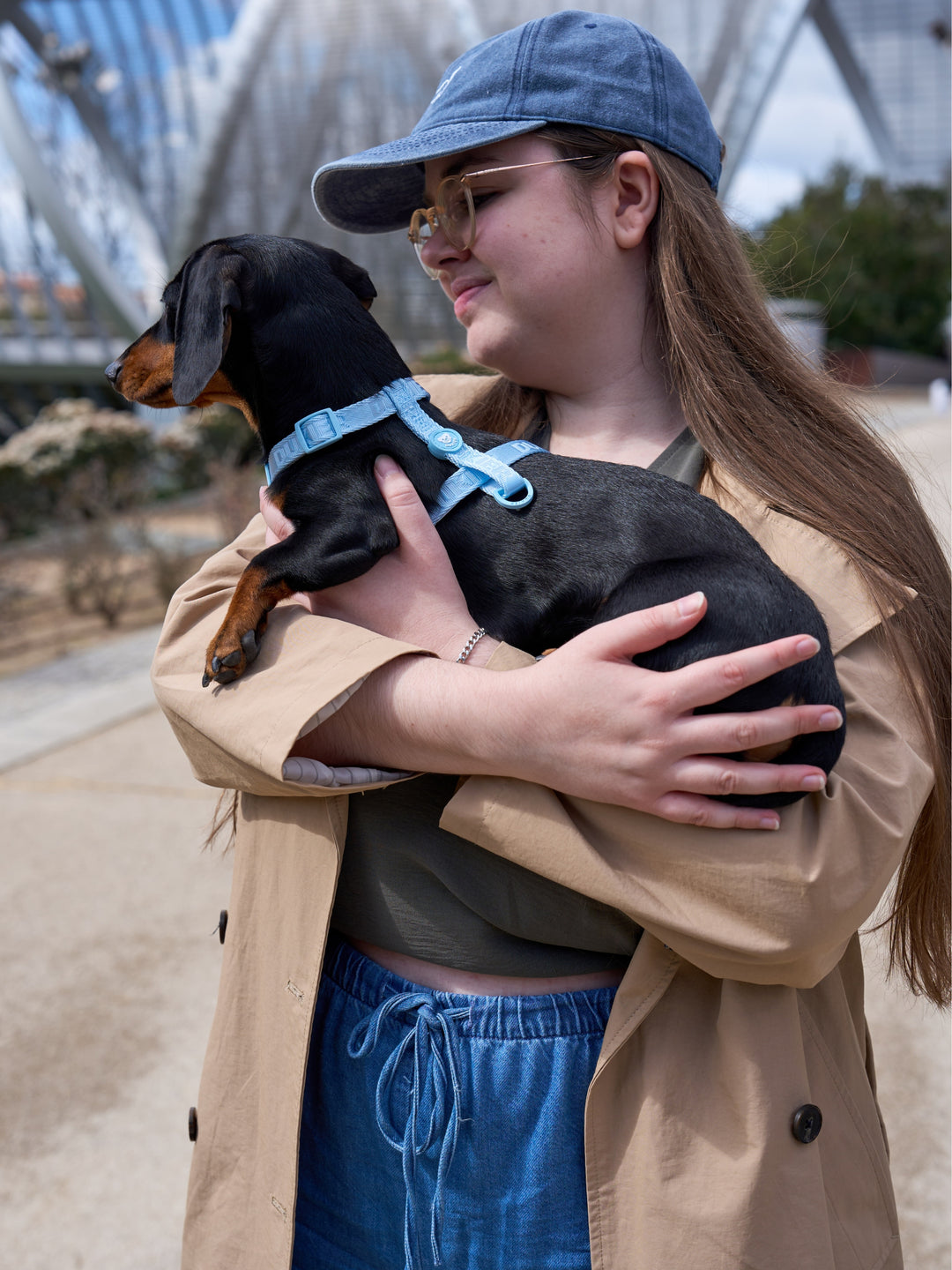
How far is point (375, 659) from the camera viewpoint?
1.22 metres

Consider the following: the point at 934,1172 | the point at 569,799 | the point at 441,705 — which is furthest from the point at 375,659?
the point at 934,1172

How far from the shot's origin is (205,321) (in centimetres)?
147

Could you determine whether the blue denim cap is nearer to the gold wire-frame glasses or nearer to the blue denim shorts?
the gold wire-frame glasses

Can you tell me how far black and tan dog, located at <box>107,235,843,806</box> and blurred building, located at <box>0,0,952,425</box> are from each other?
2192 centimetres

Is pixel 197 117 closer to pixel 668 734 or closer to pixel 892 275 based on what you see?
pixel 892 275

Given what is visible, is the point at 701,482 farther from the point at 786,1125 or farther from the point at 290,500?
the point at 786,1125

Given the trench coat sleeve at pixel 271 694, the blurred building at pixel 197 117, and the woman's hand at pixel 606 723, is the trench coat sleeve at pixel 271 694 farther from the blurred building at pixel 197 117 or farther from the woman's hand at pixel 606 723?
the blurred building at pixel 197 117

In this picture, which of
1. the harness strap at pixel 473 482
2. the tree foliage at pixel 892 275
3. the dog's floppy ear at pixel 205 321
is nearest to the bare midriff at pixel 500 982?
the harness strap at pixel 473 482

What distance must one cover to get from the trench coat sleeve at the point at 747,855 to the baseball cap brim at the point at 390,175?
0.84 meters

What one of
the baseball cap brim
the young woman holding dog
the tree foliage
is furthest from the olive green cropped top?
the tree foliage

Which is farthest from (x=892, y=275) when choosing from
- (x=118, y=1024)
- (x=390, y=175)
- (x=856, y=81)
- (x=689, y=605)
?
(x=689, y=605)

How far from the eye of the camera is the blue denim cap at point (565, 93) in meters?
1.37

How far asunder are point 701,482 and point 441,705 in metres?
0.53

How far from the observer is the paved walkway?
244 cm
